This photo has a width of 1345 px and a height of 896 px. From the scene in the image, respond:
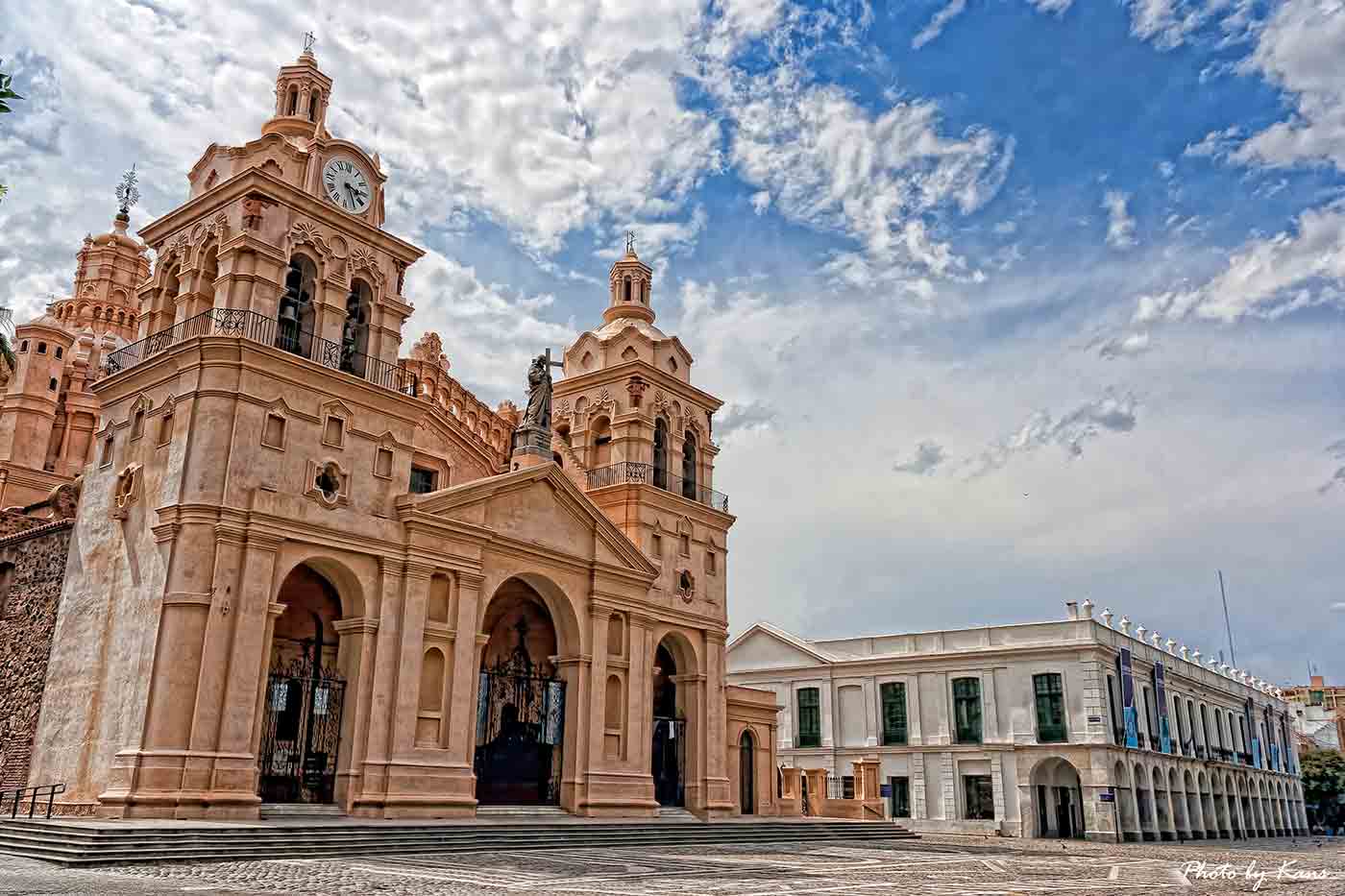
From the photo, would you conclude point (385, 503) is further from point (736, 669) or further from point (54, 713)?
point (736, 669)

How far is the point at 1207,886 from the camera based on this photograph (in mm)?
18047

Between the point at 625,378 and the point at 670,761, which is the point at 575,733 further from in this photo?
the point at 625,378

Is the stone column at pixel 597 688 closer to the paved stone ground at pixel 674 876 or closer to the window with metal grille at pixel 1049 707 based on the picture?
the paved stone ground at pixel 674 876

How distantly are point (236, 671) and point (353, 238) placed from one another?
11.5 m

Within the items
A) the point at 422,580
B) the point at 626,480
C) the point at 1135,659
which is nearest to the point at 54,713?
the point at 422,580

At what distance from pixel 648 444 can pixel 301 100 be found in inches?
580

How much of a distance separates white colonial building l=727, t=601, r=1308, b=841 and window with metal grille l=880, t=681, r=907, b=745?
6 cm

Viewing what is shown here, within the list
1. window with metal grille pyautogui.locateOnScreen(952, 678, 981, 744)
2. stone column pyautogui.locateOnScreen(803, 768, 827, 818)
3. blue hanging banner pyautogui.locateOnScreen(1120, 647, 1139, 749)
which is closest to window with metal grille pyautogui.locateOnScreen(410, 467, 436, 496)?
stone column pyautogui.locateOnScreen(803, 768, 827, 818)

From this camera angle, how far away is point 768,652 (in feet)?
183

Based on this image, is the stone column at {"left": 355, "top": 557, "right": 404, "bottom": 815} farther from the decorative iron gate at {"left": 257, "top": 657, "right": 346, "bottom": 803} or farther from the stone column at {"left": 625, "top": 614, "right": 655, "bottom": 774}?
the stone column at {"left": 625, "top": 614, "right": 655, "bottom": 774}

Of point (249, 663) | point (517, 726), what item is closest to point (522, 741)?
point (517, 726)

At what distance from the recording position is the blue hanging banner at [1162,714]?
168 feet

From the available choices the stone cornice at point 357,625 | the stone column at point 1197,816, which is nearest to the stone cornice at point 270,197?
the stone cornice at point 357,625

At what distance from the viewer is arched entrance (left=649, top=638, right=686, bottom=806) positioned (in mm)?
34906
